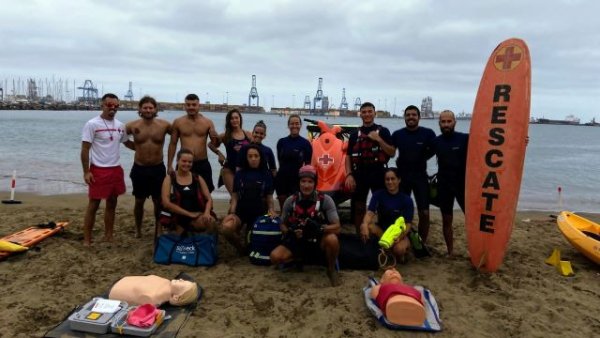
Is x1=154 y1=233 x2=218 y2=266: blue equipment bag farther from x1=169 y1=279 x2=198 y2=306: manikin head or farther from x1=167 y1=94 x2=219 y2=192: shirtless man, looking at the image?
x1=169 y1=279 x2=198 y2=306: manikin head

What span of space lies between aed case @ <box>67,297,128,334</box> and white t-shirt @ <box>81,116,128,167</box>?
6.91 feet

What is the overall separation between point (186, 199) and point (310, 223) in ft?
4.73

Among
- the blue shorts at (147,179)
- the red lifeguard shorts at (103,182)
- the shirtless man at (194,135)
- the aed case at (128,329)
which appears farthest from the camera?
the shirtless man at (194,135)

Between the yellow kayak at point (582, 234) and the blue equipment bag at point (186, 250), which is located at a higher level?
the yellow kayak at point (582, 234)

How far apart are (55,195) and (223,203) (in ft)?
12.1

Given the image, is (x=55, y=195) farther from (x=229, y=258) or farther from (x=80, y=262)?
(x=229, y=258)

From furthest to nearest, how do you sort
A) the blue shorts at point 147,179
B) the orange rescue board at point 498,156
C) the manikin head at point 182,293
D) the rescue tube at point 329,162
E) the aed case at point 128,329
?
the rescue tube at point 329,162, the blue shorts at point 147,179, the orange rescue board at point 498,156, the manikin head at point 182,293, the aed case at point 128,329

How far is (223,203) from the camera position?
8969mm

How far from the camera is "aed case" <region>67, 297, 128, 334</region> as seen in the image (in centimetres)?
304

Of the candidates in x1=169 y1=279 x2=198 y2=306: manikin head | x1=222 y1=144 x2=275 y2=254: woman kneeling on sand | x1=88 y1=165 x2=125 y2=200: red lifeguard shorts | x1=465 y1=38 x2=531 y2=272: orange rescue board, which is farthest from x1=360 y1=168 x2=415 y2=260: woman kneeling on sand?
x1=88 y1=165 x2=125 y2=200: red lifeguard shorts

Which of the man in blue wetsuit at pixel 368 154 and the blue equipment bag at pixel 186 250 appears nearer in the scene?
the blue equipment bag at pixel 186 250

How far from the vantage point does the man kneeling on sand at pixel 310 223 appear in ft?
13.2

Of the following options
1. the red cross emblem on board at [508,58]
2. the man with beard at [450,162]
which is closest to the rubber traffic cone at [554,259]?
the man with beard at [450,162]

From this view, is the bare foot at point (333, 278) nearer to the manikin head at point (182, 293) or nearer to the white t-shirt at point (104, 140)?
the manikin head at point (182, 293)
